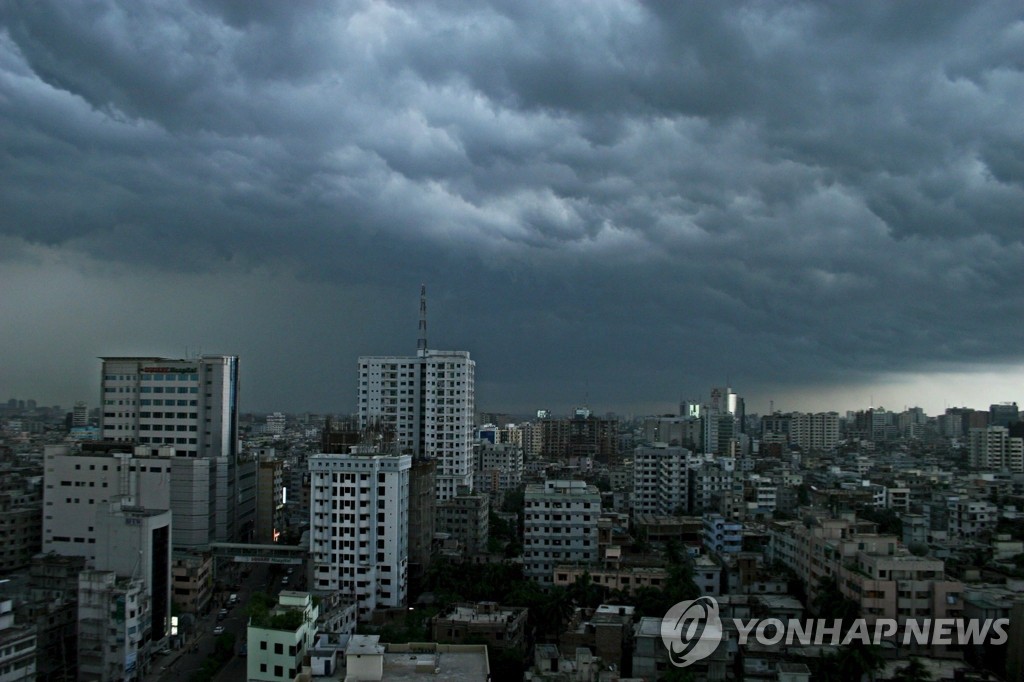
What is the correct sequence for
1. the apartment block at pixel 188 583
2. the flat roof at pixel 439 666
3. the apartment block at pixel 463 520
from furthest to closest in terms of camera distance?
1. the apartment block at pixel 463 520
2. the apartment block at pixel 188 583
3. the flat roof at pixel 439 666

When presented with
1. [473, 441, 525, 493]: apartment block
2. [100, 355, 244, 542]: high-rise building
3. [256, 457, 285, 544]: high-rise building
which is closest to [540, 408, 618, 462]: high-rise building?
[473, 441, 525, 493]: apartment block

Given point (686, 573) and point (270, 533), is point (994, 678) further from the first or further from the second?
point (270, 533)

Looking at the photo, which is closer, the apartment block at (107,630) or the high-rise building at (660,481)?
the apartment block at (107,630)

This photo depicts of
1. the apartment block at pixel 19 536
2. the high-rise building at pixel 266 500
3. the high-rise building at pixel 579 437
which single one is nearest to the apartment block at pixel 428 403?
the high-rise building at pixel 266 500

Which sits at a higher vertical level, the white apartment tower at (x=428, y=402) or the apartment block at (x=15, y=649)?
the white apartment tower at (x=428, y=402)

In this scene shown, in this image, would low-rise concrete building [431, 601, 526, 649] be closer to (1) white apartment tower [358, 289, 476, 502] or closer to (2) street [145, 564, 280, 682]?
(2) street [145, 564, 280, 682]

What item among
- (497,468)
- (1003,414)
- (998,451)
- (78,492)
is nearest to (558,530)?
(78,492)

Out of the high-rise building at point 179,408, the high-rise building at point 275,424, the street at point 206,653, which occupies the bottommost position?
the street at point 206,653

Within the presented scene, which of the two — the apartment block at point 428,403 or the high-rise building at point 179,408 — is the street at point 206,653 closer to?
the high-rise building at point 179,408
